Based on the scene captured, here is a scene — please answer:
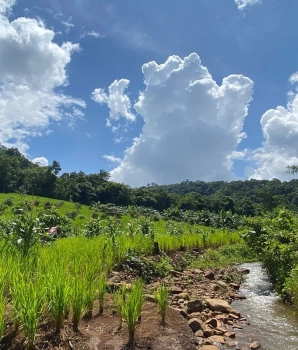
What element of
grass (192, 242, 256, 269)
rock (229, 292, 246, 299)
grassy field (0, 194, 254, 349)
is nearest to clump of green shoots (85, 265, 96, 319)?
grassy field (0, 194, 254, 349)

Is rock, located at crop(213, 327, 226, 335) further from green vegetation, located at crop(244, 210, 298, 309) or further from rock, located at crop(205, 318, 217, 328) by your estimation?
green vegetation, located at crop(244, 210, 298, 309)

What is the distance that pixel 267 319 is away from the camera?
24.4 feet

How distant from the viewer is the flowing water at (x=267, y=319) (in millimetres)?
6159

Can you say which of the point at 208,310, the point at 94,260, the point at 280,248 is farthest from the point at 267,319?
the point at 94,260

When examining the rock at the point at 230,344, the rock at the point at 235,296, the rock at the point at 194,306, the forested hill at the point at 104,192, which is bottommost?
the rock at the point at 230,344

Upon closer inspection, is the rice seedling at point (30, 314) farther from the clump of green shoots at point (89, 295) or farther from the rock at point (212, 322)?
the rock at point (212, 322)

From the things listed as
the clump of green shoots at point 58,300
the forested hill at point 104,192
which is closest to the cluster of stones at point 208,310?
the clump of green shoots at point 58,300

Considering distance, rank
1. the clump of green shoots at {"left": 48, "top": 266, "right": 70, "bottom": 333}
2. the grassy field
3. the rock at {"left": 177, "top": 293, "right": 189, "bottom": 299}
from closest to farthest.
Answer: the grassy field, the clump of green shoots at {"left": 48, "top": 266, "right": 70, "bottom": 333}, the rock at {"left": 177, "top": 293, "right": 189, "bottom": 299}

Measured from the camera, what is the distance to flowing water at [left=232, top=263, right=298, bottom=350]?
6159 millimetres

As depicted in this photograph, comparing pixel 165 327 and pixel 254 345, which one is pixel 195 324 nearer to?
pixel 254 345

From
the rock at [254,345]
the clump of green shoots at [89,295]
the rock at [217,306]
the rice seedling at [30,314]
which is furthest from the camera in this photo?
the rock at [217,306]

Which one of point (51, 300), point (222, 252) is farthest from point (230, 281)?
point (51, 300)

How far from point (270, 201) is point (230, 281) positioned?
51807 mm

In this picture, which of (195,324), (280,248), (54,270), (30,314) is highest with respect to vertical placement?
(280,248)
